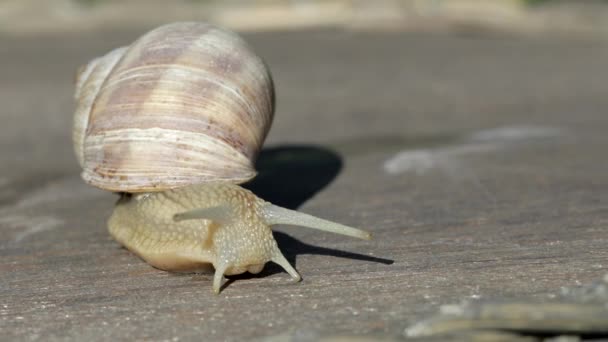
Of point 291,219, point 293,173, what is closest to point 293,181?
point 293,173

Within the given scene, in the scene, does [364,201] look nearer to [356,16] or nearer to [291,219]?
[291,219]

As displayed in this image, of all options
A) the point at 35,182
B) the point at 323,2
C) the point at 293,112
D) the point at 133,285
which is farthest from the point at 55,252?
the point at 323,2

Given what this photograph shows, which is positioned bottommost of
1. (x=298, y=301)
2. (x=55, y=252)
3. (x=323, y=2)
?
(x=55, y=252)

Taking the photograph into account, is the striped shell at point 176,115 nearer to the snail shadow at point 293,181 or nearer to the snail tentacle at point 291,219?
the snail tentacle at point 291,219

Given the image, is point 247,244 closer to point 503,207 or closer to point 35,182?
point 503,207

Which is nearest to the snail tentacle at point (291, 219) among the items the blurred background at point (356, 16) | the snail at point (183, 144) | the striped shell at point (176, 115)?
the snail at point (183, 144)

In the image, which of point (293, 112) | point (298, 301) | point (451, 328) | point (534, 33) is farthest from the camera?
point (534, 33)

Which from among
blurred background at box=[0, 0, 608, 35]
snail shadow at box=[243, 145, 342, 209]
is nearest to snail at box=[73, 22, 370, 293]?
snail shadow at box=[243, 145, 342, 209]
